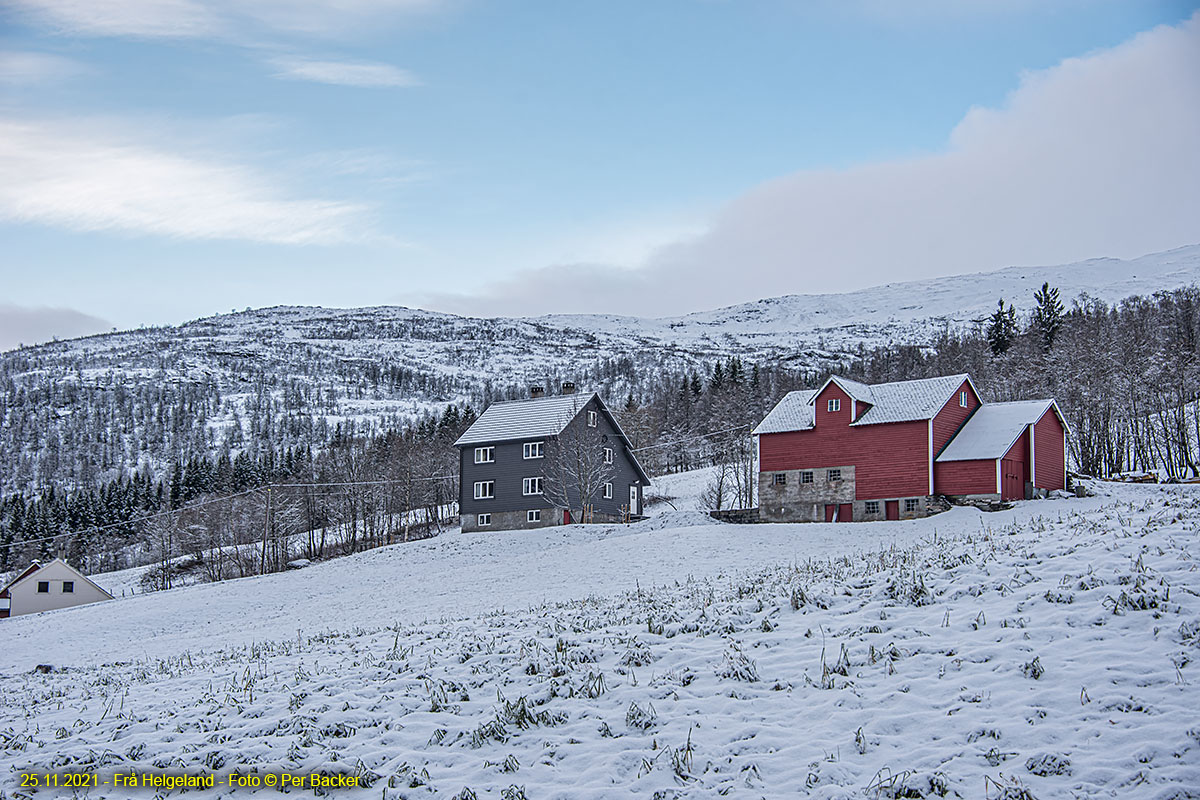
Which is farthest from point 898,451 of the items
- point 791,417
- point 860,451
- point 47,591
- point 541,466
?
point 47,591

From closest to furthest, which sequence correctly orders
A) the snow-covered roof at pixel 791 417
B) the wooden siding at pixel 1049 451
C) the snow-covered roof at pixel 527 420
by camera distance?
the wooden siding at pixel 1049 451, the snow-covered roof at pixel 791 417, the snow-covered roof at pixel 527 420

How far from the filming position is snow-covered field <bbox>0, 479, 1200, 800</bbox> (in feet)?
31.5

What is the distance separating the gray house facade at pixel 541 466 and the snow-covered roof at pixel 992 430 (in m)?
22.8

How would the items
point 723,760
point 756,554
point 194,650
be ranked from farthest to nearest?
point 756,554, point 194,650, point 723,760

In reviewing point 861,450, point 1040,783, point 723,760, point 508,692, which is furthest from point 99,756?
point 861,450

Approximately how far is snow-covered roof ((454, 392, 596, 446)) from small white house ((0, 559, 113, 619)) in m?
30.9

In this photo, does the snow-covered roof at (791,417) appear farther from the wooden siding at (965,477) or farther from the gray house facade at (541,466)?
the gray house facade at (541,466)

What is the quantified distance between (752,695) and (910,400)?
41785mm

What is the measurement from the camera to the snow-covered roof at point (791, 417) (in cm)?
5241

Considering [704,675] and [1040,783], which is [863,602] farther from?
[1040,783]

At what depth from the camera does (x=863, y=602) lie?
1510 cm

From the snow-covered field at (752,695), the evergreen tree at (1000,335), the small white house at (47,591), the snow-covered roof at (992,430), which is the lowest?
the small white house at (47,591)

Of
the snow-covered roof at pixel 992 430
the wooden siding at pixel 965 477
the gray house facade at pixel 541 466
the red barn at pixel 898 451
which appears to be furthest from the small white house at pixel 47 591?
the snow-covered roof at pixel 992 430

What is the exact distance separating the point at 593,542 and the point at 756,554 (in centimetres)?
1314
